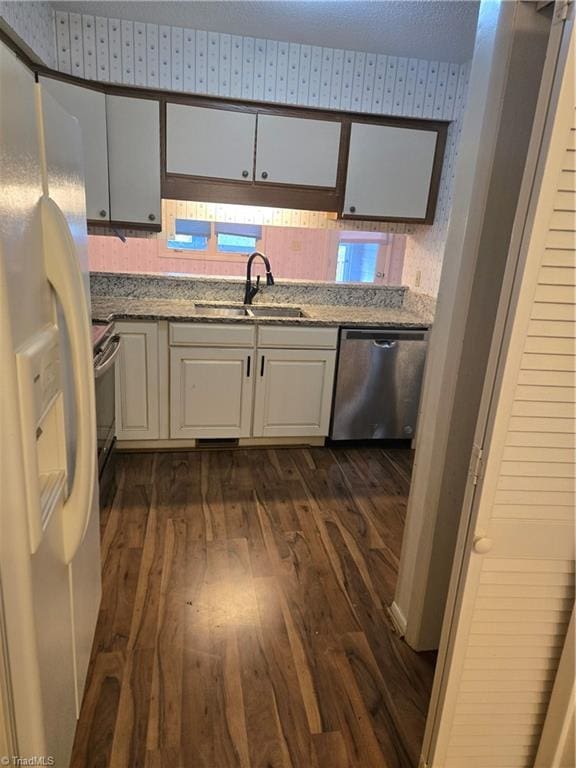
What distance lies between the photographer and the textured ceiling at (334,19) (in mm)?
2523

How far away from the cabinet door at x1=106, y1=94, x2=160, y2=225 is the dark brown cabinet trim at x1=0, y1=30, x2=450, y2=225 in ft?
0.13

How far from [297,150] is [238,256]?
2.06 m

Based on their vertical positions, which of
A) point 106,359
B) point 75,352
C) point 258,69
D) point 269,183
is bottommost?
point 106,359

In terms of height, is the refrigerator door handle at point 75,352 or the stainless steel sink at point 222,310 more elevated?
the refrigerator door handle at point 75,352

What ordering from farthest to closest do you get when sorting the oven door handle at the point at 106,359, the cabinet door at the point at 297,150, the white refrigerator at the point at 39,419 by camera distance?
1. the cabinet door at the point at 297,150
2. the oven door handle at the point at 106,359
3. the white refrigerator at the point at 39,419

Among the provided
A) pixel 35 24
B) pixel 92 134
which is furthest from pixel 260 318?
pixel 35 24

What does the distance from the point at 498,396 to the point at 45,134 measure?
40.3 inches

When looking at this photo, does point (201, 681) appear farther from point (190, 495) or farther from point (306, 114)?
point (306, 114)

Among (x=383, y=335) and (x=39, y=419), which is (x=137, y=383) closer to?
(x=383, y=335)

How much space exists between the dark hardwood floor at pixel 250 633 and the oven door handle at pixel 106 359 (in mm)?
763

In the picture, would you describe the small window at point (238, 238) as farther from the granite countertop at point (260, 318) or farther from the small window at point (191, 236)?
the granite countertop at point (260, 318)

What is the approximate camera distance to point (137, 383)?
3.04 meters

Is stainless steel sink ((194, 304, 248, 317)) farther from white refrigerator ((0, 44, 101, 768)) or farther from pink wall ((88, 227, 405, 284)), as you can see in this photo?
white refrigerator ((0, 44, 101, 768))

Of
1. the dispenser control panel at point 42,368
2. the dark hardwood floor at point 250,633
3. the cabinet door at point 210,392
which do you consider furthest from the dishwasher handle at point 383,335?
the dispenser control panel at point 42,368
